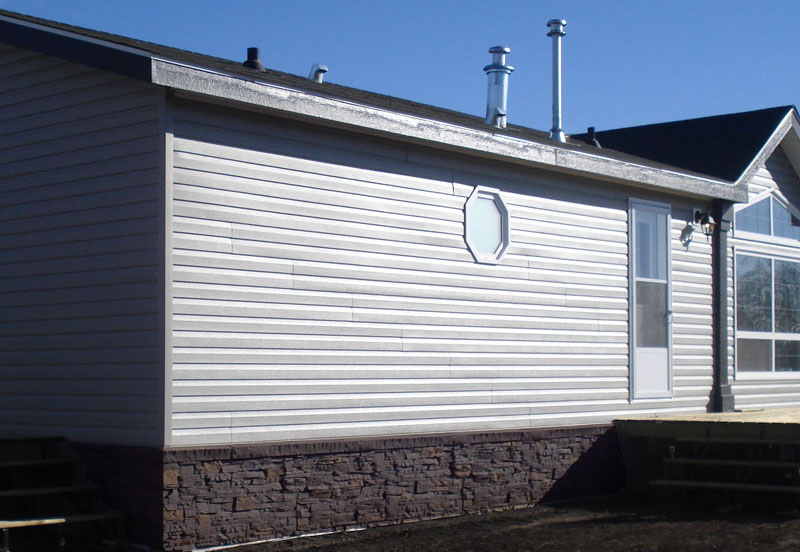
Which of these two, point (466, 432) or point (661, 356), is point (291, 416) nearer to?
point (466, 432)

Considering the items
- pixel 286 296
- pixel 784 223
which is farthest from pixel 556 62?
pixel 286 296

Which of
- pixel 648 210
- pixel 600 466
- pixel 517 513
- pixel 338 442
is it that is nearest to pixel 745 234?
pixel 648 210

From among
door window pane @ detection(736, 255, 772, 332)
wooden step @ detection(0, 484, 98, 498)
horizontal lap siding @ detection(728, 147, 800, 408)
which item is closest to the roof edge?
wooden step @ detection(0, 484, 98, 498)

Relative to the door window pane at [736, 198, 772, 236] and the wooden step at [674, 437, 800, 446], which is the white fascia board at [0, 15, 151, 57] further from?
the door window pane at [736, 198, 772, 236]

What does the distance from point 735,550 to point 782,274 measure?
6.85m

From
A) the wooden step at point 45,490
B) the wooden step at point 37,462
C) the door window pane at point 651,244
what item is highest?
the door window pane at point 651,244

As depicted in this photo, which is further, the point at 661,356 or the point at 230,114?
the point at 661,356

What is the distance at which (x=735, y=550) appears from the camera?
26.5 feet

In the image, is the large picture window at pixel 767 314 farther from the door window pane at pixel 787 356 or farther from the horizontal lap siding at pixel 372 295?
the horizontal lap siding at pixel 372 295

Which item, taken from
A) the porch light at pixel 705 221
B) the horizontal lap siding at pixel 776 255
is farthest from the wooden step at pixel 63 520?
the horizontal lap siding at pixel 776 255

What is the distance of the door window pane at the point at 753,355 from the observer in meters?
13.3

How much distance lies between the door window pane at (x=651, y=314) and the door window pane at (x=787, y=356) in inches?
111

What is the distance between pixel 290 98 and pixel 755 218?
784cm

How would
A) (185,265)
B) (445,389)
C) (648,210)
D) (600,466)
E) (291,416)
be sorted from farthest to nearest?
(648,210) < (600,466) < (445,389) < (291,416) < (185,265)
